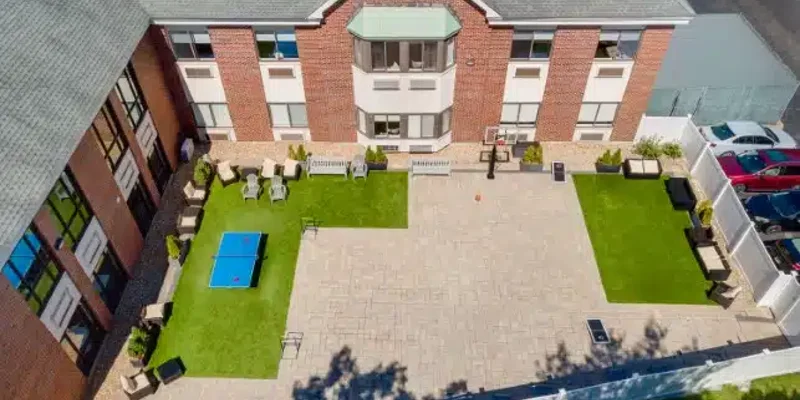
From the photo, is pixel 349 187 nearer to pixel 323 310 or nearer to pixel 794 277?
pixel 323 310

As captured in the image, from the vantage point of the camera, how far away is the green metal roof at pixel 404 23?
25.2 metres

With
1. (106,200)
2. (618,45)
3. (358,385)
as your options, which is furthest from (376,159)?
(618,45)

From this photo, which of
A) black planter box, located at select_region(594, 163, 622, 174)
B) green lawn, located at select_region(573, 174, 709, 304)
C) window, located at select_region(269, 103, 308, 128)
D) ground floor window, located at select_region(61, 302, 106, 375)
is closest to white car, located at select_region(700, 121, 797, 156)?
green lawn, located at select_region(573, 174, 709, 304)

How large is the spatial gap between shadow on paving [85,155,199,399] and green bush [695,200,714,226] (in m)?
24.7

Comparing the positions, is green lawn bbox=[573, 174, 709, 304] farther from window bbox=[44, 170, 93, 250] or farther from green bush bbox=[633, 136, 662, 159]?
window bbox=[44, 170, 93, 250]

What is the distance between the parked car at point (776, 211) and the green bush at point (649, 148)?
16.4ft

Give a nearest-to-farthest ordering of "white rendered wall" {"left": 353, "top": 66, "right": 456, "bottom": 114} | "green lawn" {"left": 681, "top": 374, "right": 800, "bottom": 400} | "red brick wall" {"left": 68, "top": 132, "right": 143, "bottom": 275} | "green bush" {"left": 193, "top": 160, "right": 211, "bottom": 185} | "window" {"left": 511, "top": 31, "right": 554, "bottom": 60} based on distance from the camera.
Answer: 1. "green lawn" {"left": 681, "top": 374, "right": 800, "bottom": 400}
2. "red brick wall" {"left": 68, "top": 132, "right": 143, "bottom": 275}
3. "window" {"left": 511, "top": 31, "right": 554, "bottom": 60}
4. "white rendered wall" {"left": 353, "top": 66, "right": 456, "bottom": 114}
5. "green bush" {"left": 193, "top": 160, "right": 211, "bottom": 185}

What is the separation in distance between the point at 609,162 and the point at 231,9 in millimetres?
19943

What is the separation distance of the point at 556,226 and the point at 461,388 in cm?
968

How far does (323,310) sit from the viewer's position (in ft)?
78.8

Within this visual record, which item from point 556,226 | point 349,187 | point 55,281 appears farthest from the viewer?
point 349,187

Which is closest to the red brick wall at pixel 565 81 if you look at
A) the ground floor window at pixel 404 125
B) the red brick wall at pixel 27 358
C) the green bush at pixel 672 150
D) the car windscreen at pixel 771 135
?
the green bush at pixel 672 150

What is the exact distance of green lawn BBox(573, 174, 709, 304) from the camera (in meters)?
24.7

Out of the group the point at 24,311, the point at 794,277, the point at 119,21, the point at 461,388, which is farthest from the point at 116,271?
the point at 794,277
